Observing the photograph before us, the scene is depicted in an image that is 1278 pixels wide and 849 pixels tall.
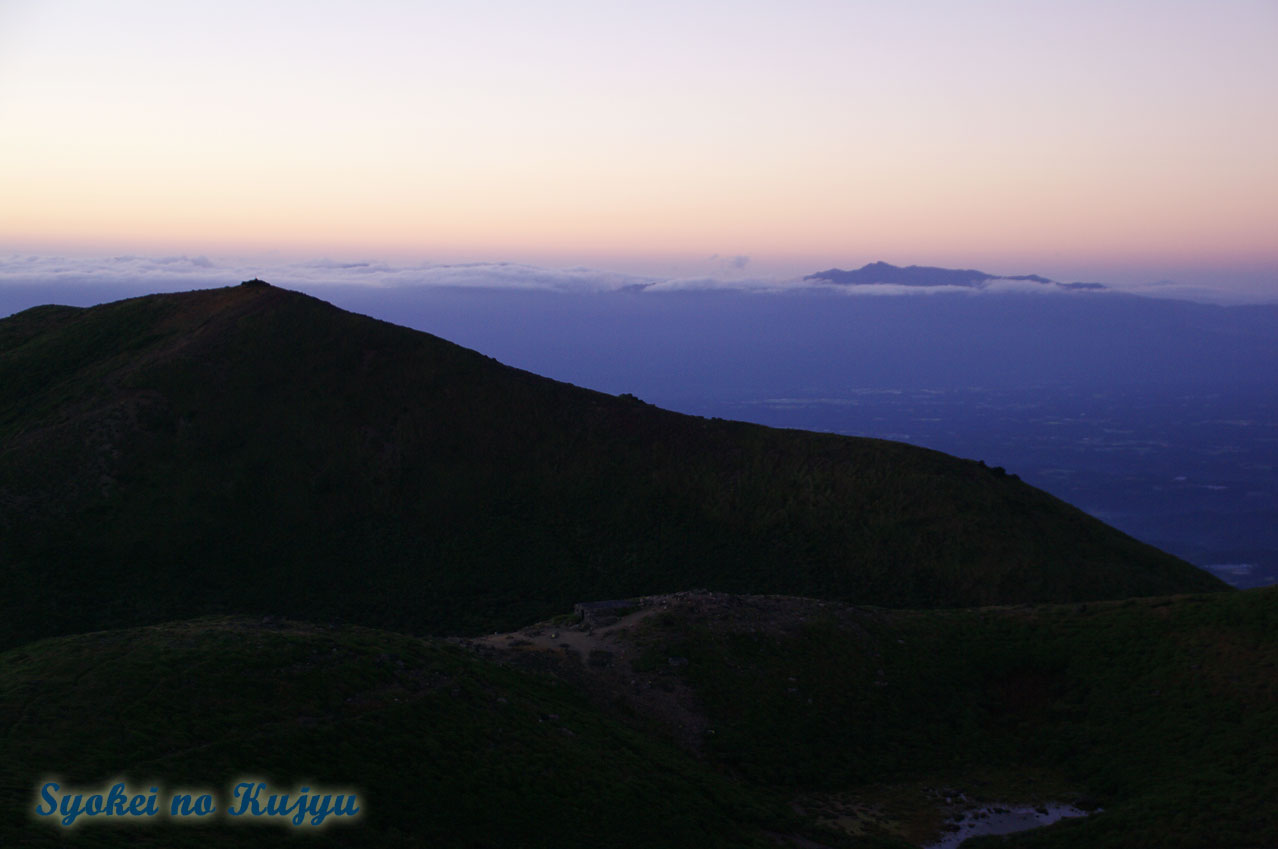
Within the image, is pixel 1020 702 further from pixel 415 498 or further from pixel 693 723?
pixel 415 498

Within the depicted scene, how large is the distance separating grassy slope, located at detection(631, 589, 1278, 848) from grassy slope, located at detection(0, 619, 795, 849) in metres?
5.37

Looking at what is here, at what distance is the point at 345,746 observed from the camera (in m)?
22.7

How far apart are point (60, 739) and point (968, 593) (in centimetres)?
4822

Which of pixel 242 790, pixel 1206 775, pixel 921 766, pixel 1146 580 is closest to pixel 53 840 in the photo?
pixel 242 790

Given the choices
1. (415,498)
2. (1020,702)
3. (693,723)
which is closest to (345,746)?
(693,723)

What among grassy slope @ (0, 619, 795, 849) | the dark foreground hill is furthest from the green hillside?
the dark foreground hill

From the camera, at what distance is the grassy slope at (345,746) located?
19.8 meters

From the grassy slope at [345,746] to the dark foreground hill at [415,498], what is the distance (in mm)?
20410

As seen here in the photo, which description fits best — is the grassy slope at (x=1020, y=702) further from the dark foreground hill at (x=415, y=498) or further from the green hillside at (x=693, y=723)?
the dark foreground hill at (x=415, y=498)

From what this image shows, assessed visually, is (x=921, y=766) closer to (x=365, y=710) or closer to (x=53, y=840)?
(x=365, y=710)

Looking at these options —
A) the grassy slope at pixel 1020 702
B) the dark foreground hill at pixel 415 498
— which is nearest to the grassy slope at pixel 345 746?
the grassy slope at pixel 1020 702

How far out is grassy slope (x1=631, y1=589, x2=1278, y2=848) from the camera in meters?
25.9

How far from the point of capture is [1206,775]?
26047 mm

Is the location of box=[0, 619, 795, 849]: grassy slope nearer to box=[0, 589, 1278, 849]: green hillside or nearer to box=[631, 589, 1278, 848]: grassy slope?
box=[0, 589, 1278, 849]: green hillside
